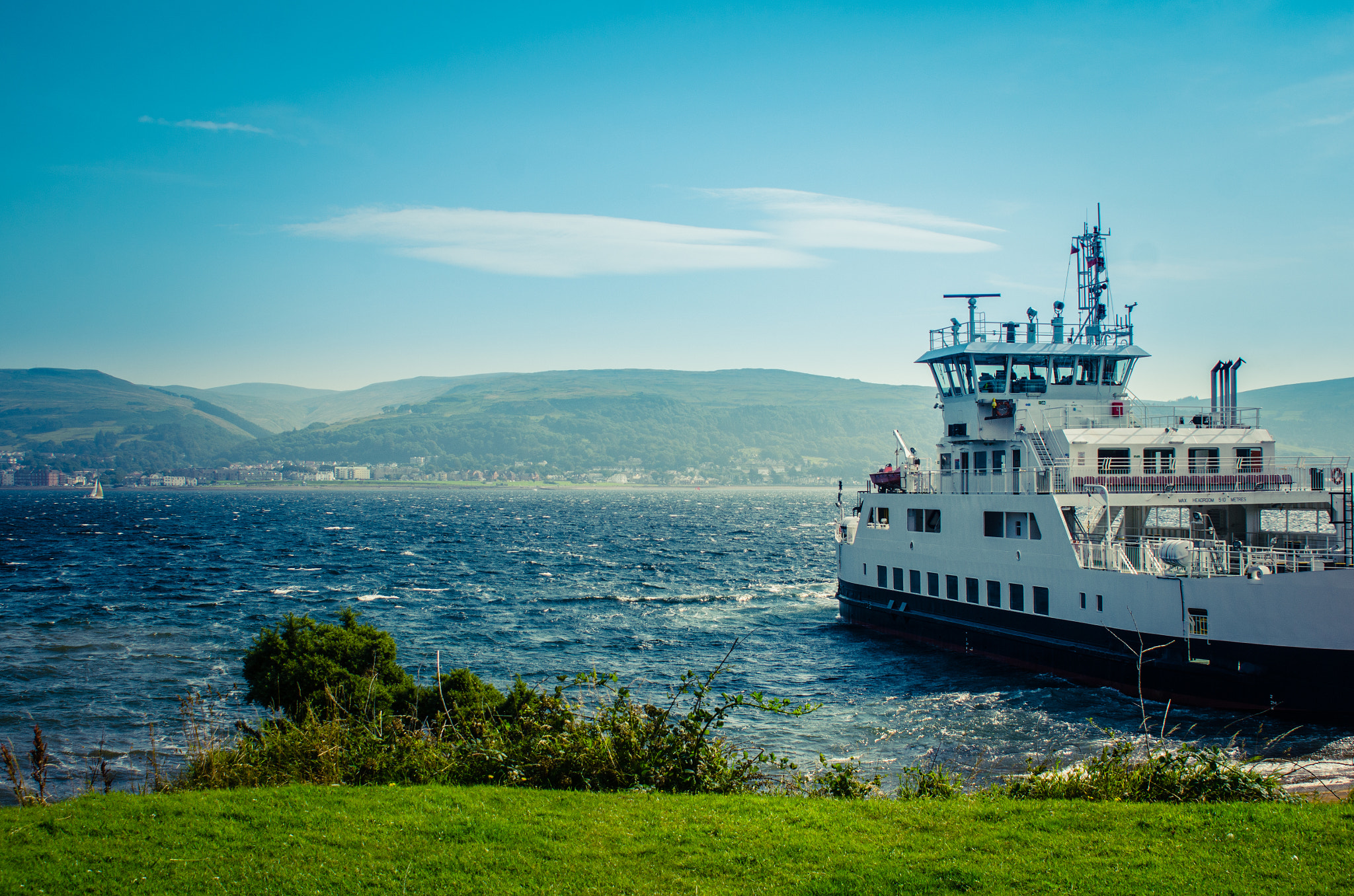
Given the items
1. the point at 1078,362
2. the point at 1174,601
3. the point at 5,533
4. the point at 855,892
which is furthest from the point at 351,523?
the point at 855,892

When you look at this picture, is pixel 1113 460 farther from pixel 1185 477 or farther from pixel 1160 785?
pixel 1160 785

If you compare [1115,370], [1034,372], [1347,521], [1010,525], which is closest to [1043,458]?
[1010,525]

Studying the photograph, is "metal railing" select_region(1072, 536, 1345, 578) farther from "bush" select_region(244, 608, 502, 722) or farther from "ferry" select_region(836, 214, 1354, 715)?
"bush" select_region(244, 608, 502, 722)

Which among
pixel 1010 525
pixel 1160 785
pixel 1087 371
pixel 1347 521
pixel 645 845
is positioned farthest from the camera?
pixel 1087 371

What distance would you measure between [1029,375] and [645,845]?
32.4 meters

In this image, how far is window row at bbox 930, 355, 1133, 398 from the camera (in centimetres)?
3706

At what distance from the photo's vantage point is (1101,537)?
29.8 meters

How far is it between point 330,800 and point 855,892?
683 centimetres

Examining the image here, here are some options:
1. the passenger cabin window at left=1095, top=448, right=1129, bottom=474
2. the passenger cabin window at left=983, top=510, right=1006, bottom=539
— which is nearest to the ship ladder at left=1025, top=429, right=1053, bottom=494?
the passenger cabin window at left=1095, top=448, right=1129, bottom=474

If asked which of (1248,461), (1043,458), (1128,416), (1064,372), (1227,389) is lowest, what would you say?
(1248,461)

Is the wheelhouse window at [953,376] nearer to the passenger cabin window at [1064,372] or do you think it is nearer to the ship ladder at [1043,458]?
the passenger cabin window at [1064,372]

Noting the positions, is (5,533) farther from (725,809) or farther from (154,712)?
(725,809)

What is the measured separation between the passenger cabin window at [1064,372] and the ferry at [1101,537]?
62mm

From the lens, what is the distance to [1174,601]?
2500 cm
